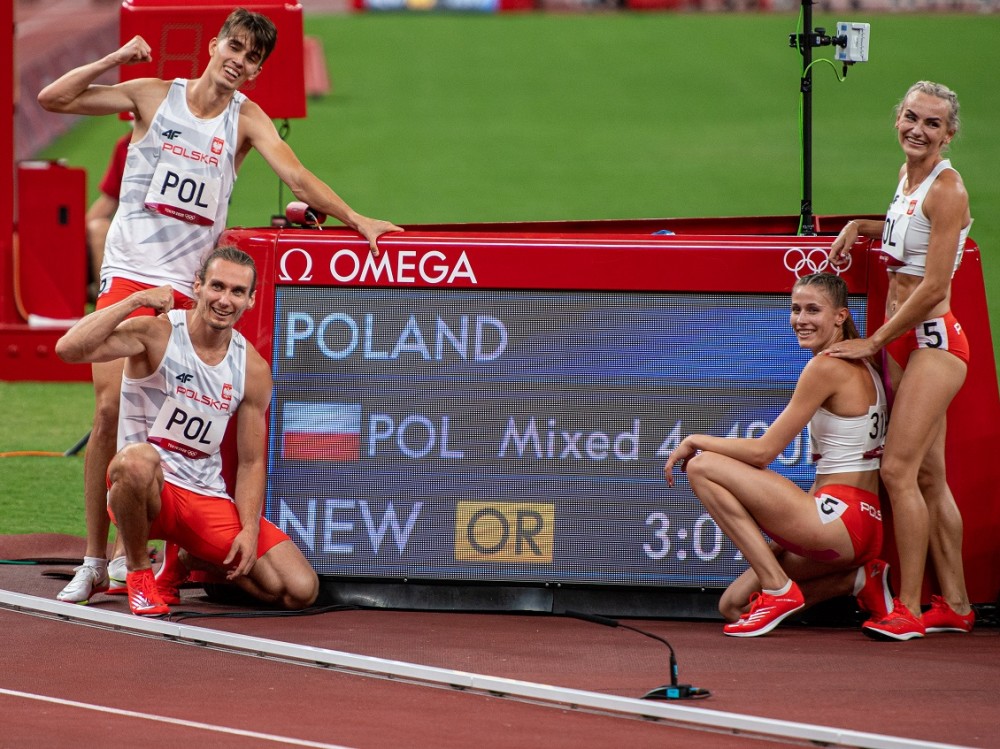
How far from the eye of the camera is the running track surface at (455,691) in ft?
15.9

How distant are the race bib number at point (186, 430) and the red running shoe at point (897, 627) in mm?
2590

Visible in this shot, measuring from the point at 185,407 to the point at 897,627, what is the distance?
2815 mm

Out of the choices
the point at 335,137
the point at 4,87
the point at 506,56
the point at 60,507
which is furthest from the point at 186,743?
the point at 506,56

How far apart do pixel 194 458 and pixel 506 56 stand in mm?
29802

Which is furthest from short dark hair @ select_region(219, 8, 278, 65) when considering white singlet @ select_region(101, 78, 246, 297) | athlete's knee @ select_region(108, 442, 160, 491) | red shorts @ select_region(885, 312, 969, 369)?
red shorts @ select_region(885, 312, 969, 369)

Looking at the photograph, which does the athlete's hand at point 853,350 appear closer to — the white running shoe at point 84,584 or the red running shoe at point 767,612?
the red running shoe at point 767,612

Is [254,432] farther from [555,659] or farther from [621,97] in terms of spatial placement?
[621,97]

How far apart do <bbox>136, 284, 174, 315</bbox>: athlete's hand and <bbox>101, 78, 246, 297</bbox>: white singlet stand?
0.45 meters

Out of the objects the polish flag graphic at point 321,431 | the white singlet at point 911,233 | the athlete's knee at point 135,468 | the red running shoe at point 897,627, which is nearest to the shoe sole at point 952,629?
the red running shoe at point 897,627

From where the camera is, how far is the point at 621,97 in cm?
2981

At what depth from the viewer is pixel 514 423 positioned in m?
6.25

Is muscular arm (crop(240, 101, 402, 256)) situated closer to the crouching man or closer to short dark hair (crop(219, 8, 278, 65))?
short dark hair (crop(219, 8, 278, 65))

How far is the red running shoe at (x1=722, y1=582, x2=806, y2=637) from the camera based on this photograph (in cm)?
598

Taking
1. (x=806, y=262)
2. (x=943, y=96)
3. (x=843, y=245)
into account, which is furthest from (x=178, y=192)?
(x=943, y=96)
